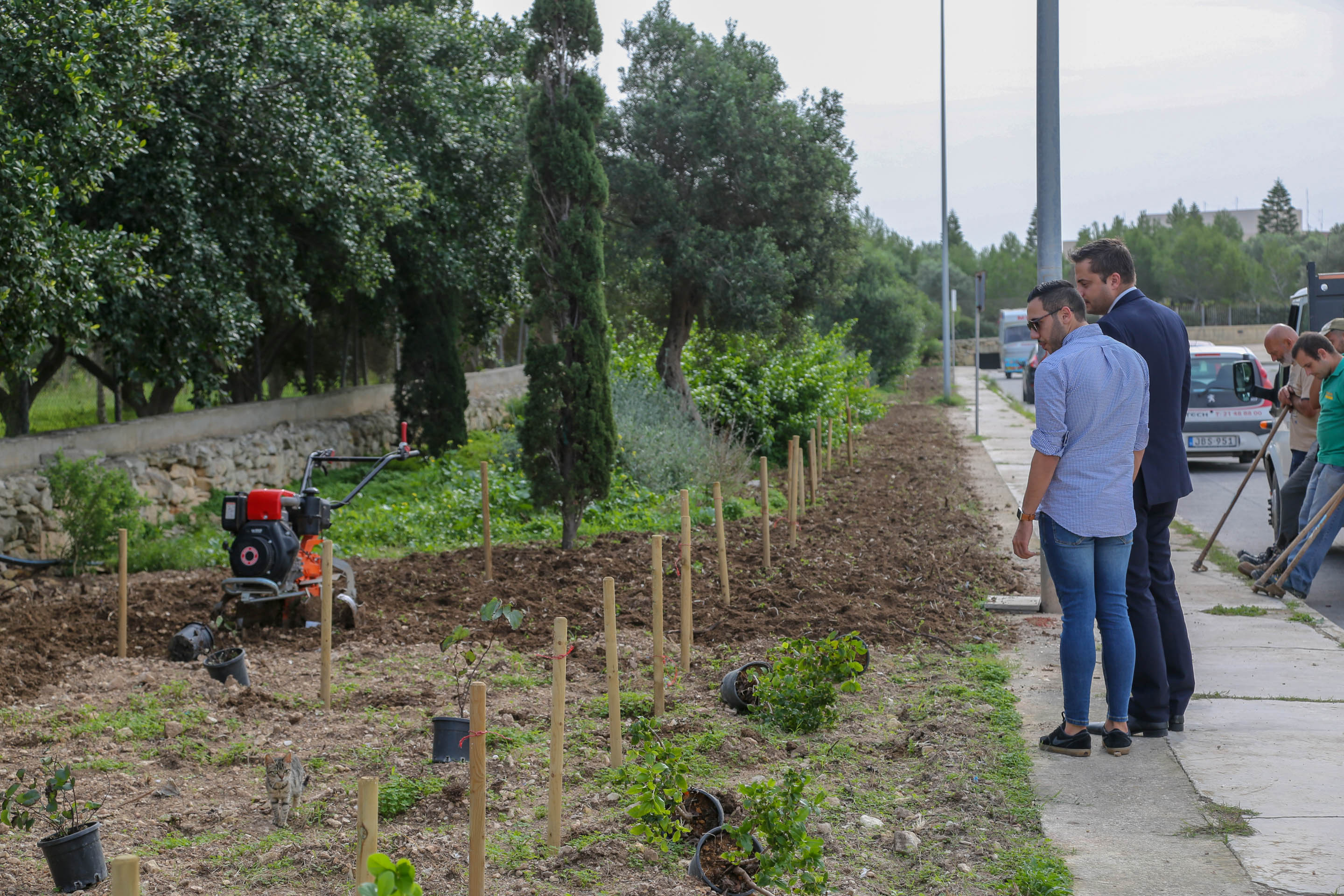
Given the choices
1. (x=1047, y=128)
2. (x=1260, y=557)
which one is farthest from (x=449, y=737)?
(x=1260, y=557)

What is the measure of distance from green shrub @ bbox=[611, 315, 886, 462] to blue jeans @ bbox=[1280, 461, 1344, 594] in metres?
8.22

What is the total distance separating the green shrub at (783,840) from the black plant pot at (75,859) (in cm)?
207

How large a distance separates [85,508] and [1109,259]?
835 cm

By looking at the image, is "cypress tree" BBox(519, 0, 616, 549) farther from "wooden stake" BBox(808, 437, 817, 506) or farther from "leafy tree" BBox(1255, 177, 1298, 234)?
"leafy tree" BBox(1255, 177, 1298, 234)

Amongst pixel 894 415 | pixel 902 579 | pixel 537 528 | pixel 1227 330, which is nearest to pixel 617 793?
pixel 902 579

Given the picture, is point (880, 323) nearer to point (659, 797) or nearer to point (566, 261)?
point (566, 261)

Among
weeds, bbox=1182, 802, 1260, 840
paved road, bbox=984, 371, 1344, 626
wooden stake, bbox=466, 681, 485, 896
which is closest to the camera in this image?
wooden stake, bbox=466, 681, 485, 896

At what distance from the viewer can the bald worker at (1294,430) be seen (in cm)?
827

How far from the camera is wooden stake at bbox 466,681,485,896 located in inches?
121

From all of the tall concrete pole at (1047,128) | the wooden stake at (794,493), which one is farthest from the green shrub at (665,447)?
the tall concrete pole at (1047,128)

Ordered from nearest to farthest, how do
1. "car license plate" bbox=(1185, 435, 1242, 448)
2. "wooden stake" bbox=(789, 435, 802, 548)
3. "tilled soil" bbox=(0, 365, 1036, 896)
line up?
"tilled soil" bbox=(0, 365, 1036, 896), "wooden stake" bbox=(789, 435, 802, 548), "car license plate" bbox=(1185, 435, 1242, 448)

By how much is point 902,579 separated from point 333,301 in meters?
12.5

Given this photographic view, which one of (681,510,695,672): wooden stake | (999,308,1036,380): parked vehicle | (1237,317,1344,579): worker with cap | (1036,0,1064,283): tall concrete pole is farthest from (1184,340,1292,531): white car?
(999,308,1036,380): parked vehicle

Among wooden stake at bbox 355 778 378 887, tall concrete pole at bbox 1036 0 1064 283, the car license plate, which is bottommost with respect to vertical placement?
the car license plate
